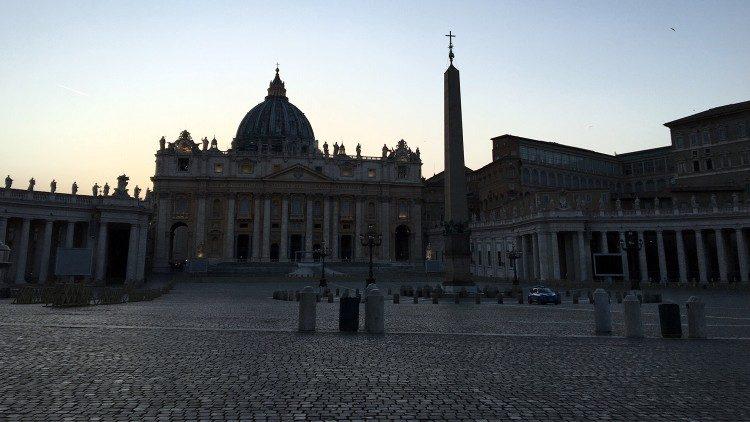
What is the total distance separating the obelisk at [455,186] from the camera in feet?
84.0

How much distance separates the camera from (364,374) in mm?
7391

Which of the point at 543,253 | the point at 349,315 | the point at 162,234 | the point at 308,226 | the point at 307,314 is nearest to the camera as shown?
the point at 307,314

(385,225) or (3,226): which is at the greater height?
(385,225)

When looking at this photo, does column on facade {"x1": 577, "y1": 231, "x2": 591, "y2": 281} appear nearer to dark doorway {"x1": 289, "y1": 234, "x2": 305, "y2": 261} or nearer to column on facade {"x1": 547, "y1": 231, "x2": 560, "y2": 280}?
column on facade {"x1": 547, "y1": 231, "x2": 560, "y2": 280}

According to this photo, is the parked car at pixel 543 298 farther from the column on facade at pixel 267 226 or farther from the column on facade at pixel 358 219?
the column on facade at pixel 267 226

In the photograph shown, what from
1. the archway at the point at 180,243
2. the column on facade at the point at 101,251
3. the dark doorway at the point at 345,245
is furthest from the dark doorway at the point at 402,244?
the column on facade at the point at 101,251

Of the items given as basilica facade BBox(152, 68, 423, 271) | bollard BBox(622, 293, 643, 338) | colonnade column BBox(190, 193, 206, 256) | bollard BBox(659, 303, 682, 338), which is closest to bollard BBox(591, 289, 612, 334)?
bollard BBox(622, 293, 643, 338)

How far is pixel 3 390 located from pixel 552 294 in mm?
23103

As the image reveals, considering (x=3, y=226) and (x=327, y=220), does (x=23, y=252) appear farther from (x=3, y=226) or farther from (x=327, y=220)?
(x=327, y=220)

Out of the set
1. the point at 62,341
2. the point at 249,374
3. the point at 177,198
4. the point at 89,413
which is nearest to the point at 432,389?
the point at 249,374

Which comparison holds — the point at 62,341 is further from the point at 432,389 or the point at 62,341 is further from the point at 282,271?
the point at 282,271

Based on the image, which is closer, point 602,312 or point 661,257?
point 602,312

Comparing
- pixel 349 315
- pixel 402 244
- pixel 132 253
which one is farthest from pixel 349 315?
pixel 402 244

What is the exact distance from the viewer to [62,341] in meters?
10.4
